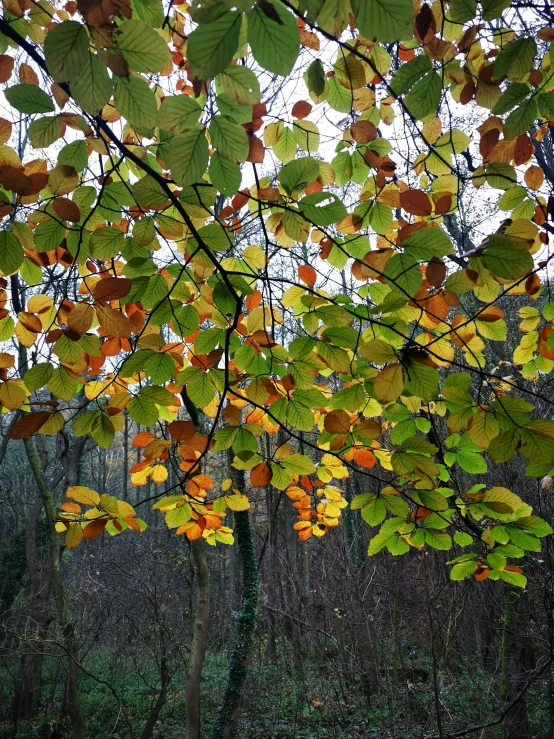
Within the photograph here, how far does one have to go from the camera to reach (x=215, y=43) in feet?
1.42

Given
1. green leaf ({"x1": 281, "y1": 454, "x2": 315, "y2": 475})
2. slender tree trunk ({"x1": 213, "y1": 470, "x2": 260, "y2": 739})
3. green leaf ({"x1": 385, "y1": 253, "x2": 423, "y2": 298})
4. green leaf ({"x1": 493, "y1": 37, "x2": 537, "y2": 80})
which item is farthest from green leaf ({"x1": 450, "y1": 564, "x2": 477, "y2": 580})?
slender tree trunk ({"x1": 213, "y1": 470, "x2": 260, "y2": 739})

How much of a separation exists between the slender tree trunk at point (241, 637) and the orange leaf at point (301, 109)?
3691mm

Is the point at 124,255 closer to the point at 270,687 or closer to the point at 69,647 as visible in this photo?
the point at 69,647

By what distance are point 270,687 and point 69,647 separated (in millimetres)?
3691

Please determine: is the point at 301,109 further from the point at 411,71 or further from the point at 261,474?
the point at 261,474

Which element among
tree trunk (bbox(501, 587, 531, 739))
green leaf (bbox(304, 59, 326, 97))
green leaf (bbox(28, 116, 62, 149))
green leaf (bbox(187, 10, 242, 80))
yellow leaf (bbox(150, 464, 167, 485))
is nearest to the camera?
green leaf (bbox(187, 10, 242, 80))

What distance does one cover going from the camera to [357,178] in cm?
126

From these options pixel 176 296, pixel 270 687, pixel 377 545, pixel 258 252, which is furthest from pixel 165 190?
pixel 270 687

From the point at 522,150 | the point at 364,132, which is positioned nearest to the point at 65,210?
the point at 364,132

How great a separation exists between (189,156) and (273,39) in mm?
204

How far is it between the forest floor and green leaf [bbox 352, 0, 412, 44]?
4.92 meters

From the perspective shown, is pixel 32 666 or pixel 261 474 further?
pixel 32 666

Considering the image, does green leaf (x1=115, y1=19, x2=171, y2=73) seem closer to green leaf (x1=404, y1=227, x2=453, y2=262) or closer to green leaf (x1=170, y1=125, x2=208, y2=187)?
green leaf (x1=170, y1=125, x2=208, y2=187)

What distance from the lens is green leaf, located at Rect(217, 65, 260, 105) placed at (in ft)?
2.05
